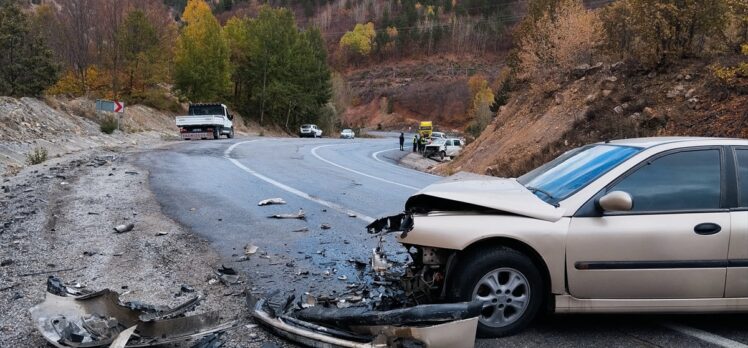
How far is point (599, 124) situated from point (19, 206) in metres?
16.6

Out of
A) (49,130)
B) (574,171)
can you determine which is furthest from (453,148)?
(574,171)

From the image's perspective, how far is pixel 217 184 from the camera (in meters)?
11.5

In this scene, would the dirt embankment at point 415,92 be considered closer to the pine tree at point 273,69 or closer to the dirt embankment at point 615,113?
the pine tree at point 273,69

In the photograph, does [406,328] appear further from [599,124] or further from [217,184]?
[599,124]

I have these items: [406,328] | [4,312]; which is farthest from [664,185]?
[4,312]

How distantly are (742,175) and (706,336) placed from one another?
1.21m

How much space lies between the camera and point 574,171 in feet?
14.9

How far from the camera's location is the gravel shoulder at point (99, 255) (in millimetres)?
4367

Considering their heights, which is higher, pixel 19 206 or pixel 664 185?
pixel 664 185

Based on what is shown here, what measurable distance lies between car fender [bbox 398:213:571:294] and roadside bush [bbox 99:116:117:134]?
1008 inches

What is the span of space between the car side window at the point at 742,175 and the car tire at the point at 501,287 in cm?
159

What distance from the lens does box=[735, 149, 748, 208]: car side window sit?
4.02 metres

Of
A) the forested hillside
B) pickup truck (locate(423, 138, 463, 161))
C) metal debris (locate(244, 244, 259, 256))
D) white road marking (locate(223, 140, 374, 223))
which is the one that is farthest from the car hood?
pickup truck (locate(423, 138, 463, 161))

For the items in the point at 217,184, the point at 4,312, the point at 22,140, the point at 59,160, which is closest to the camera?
the point at 4,312
